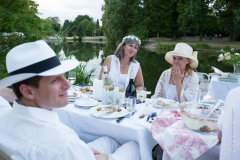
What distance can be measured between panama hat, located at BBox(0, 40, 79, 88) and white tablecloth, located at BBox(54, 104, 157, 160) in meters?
0.74

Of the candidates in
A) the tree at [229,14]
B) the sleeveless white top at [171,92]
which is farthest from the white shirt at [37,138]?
the tree at [229,14]

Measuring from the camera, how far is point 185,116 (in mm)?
1545

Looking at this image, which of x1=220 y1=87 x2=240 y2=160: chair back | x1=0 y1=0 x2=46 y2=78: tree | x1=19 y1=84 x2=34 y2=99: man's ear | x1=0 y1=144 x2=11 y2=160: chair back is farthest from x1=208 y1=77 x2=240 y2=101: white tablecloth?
x1=0 y1=144 x2=11 y2=160: chair back

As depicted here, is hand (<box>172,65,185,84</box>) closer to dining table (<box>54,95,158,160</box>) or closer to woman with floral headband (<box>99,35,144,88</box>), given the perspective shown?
dining table (<box>54,95,158,160</box>)

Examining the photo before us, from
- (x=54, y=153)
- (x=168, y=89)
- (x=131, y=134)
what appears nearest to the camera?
(x=54, y=153)

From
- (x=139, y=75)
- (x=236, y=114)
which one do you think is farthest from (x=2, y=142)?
(x=139, y=75)

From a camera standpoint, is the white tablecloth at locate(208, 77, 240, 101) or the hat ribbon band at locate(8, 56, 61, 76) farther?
the white tablecloth at locate(208, 77, 240, 101)

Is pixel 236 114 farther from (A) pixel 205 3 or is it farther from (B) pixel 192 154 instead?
(A) pixel 205 3

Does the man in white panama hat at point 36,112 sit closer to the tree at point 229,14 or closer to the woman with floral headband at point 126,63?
the woman with floral headband at point 126,63

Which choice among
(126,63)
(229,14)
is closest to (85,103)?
(126,63)

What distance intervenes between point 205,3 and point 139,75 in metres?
29.2

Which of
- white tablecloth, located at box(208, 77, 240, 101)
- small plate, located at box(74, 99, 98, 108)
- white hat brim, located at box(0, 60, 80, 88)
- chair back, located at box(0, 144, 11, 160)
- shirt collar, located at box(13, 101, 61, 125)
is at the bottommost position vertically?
white tablecloth, located at box(208, 77, 240, 101)

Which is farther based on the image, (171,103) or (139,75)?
(139,75)

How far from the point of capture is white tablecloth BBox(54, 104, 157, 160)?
165 centimetres
